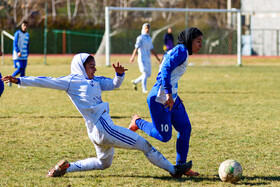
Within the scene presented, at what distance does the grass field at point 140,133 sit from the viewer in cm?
Result: 551

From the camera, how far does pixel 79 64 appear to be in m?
5.10

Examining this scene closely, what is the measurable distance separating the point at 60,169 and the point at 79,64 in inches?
50.4

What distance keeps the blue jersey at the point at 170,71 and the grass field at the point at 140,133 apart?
102 centimetres

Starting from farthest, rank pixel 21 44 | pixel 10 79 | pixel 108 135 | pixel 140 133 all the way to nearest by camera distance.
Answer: pixel 21 44, pixel 140 133, pixel 108 135, pixel 10 79

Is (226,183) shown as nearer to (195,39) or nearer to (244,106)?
(195,39)

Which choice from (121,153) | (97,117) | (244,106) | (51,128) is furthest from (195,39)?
(244,106)

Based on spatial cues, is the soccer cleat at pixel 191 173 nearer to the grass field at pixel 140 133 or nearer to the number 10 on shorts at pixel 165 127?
the grass field at pixel 140 133

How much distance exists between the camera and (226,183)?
530 centimetres

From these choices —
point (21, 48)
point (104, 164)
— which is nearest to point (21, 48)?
point (21, 48)

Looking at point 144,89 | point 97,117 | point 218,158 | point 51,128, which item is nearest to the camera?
point 97,117

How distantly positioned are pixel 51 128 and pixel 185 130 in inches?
151

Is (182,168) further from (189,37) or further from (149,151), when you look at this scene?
(189,37)

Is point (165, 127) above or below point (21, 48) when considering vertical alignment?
below

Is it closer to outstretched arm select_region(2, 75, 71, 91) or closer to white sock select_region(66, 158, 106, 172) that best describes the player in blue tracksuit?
white sock select_region(66, 158, 106, 172)
